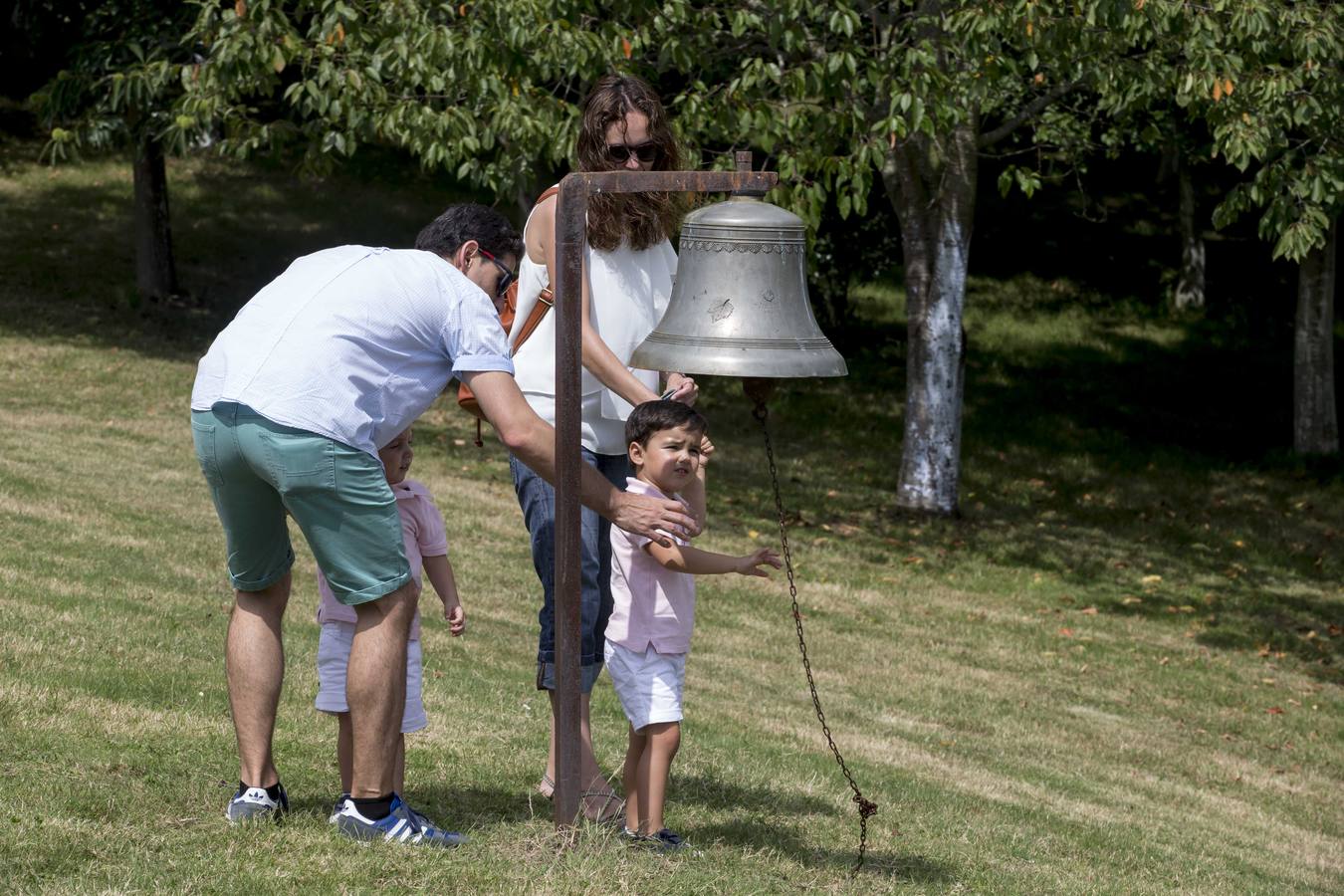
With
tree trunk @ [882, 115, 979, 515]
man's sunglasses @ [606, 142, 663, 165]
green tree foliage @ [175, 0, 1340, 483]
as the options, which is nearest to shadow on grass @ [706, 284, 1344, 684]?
tree trunk @ [882, 115, 979, 515]

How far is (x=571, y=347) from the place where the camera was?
4.20 m

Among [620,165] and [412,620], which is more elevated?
[620,165]

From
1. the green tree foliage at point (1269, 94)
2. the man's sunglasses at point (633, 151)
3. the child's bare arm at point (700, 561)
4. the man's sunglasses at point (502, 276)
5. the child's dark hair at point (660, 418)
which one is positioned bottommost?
the child's bare arm at point (700, 561)

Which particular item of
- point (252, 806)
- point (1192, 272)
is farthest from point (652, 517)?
point (1192, 272)

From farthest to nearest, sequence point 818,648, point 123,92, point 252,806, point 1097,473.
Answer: point 1097,473
point 123,92
point 818,648
point 252,806

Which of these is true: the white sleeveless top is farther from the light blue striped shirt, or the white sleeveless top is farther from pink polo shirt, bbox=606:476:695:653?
the light blue striped shirt

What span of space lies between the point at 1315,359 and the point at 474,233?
54.0 feet

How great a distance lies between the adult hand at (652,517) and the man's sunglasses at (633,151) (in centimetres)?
106

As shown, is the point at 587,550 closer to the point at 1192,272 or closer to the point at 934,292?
the point at 934,292

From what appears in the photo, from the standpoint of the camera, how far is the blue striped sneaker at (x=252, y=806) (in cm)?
439

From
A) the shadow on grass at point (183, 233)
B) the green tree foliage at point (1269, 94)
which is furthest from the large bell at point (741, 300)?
the shadow on grass at point (183, 233)

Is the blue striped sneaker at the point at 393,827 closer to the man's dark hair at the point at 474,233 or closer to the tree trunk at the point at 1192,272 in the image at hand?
the man's dark hair at the point at 474,233

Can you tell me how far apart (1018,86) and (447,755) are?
1033cm

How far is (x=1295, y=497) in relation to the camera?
58.4 feet
